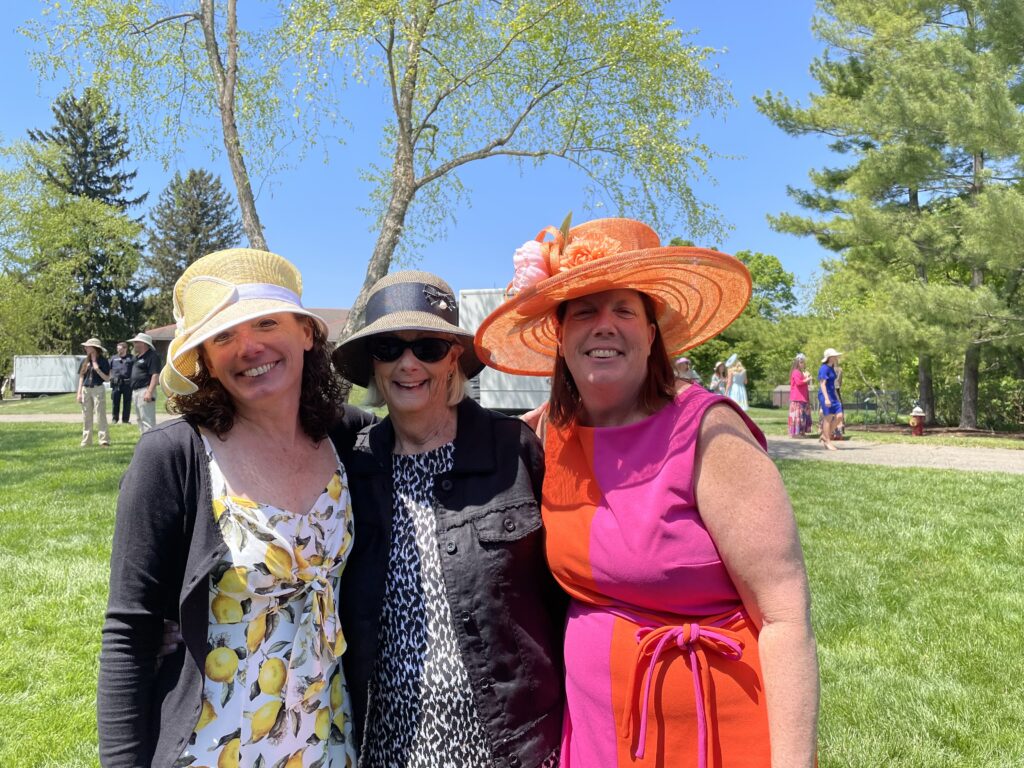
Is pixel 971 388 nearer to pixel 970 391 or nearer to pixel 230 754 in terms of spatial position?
pixel 970 391

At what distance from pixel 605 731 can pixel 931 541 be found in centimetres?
613

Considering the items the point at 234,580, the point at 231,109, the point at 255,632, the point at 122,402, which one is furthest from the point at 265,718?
the point at 122,402

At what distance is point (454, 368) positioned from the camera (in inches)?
87.4

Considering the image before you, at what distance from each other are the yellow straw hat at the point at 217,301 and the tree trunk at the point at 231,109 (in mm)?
9733

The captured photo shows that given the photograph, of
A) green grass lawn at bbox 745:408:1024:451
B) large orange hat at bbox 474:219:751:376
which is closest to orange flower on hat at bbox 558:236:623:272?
large orange hat at bbox 474:219:751:376

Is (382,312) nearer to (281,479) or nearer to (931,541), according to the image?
(281,479)

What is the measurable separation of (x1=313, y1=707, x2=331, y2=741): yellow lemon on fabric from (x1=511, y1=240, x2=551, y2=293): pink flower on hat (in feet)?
4.02

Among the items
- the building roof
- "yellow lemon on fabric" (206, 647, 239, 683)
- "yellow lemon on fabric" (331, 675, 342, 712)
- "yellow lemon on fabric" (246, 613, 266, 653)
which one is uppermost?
the building roof

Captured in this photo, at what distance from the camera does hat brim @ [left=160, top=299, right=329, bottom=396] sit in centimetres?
169

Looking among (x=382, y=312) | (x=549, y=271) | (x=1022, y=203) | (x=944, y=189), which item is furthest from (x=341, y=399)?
(x=944, y=189)

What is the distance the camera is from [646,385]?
185 centimetres

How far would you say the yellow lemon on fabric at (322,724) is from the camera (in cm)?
174

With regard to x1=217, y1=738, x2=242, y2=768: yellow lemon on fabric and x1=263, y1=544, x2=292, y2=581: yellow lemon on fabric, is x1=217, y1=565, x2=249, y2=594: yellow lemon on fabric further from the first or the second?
x1=217, y1=738, x2=242, y2=768: yellow lemon on fabric

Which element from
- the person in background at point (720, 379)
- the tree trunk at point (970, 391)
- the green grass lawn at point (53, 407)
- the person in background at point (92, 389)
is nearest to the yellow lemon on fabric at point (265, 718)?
the person in background at point (92, 389)
